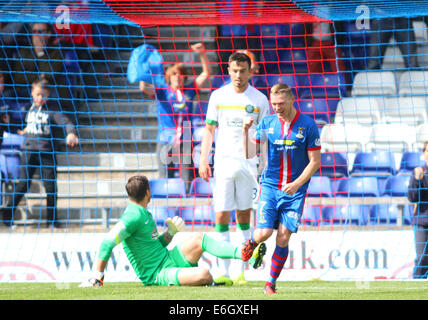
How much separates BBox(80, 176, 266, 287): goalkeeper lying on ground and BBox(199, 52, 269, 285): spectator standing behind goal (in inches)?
21.7

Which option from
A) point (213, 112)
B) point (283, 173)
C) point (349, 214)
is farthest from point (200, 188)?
point (283, 173)

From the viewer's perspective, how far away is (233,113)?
688cm

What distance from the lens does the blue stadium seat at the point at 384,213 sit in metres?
9.13

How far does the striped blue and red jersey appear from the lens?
5840 mm

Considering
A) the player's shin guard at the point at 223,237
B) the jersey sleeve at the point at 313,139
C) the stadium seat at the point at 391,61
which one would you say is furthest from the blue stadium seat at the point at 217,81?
the jersey sleeve at the point at 313,139

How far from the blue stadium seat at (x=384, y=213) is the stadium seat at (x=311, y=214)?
0.66 metres

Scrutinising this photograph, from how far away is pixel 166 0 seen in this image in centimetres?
734

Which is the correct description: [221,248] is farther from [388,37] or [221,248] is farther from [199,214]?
[388,37]

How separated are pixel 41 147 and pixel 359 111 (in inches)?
189

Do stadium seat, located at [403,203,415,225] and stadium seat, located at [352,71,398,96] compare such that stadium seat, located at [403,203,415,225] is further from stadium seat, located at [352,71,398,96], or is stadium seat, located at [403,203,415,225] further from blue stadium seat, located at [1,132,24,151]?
blue stadium seat, located at [1,132,24,151]

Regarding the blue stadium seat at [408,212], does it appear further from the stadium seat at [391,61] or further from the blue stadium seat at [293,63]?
the stadium seat at [391,61]
